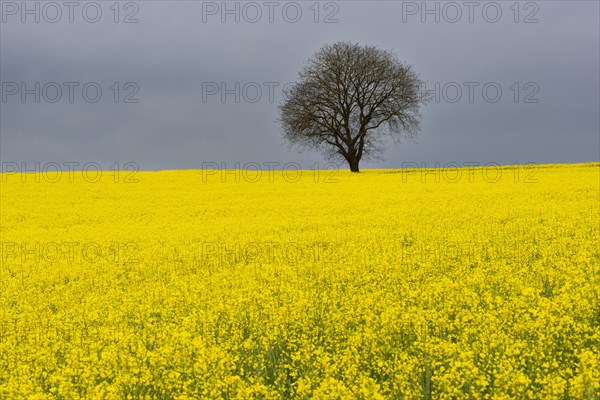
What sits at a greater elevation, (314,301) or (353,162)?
(353,162)

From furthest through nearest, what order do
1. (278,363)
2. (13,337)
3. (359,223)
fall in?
(359,223) → (13,337) → (278,363)

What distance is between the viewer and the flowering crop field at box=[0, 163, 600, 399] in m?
5.41

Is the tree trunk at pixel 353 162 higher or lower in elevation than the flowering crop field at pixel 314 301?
higher

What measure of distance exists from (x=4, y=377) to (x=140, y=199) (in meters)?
23.1

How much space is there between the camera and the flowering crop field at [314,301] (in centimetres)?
541

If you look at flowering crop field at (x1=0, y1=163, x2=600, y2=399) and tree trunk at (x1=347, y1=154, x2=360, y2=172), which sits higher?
tree trunk at (x1=347, y1=154, x2=360, y2=172)

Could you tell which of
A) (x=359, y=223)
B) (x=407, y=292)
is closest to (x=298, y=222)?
(x=359, y=223)

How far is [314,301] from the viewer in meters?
8.43

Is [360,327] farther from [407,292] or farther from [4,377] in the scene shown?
[4,377]

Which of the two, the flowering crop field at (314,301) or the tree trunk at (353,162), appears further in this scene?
the tree trunk at (353,162)

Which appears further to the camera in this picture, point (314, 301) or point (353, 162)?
point (353, 162)

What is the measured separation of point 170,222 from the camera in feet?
71.1

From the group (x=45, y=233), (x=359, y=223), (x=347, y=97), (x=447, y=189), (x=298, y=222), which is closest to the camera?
(x=359, y=223)

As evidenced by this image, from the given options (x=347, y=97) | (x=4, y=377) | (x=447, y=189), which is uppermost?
(x=347, y=97)
